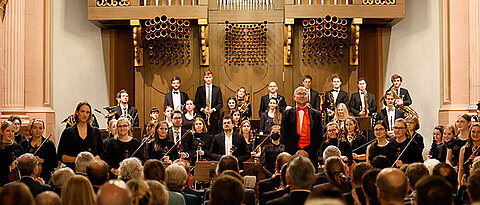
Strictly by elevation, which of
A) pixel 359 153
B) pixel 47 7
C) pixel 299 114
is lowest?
pixel 359 153

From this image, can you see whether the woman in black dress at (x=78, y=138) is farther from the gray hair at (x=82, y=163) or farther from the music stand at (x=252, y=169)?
the music stand at (x=252, y=169)

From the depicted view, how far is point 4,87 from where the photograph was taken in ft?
28.5

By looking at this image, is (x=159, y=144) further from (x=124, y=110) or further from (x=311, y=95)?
(x=311, y=95)

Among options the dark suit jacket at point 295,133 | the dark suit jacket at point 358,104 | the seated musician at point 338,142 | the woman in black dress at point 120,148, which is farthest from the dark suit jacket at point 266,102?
the woman in black dress at point 120,148

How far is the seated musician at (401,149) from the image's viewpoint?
6.10 metres

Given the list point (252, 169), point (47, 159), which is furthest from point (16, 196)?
point (47, 159)

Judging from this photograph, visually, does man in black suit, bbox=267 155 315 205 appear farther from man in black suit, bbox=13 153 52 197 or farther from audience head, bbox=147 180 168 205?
man in black suit, bbox=13 153 52 197

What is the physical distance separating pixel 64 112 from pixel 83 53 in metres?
1.30

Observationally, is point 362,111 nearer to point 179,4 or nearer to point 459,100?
point 459,100

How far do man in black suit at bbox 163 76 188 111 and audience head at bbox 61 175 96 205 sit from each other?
699cm

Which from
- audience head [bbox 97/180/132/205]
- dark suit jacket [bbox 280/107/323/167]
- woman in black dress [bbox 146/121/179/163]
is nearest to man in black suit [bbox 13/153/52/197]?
audience head [bbox 97/180/132/205]

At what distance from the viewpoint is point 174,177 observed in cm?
389

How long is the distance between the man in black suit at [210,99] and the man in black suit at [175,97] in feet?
0.88

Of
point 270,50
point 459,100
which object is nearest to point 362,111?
point 459,100
